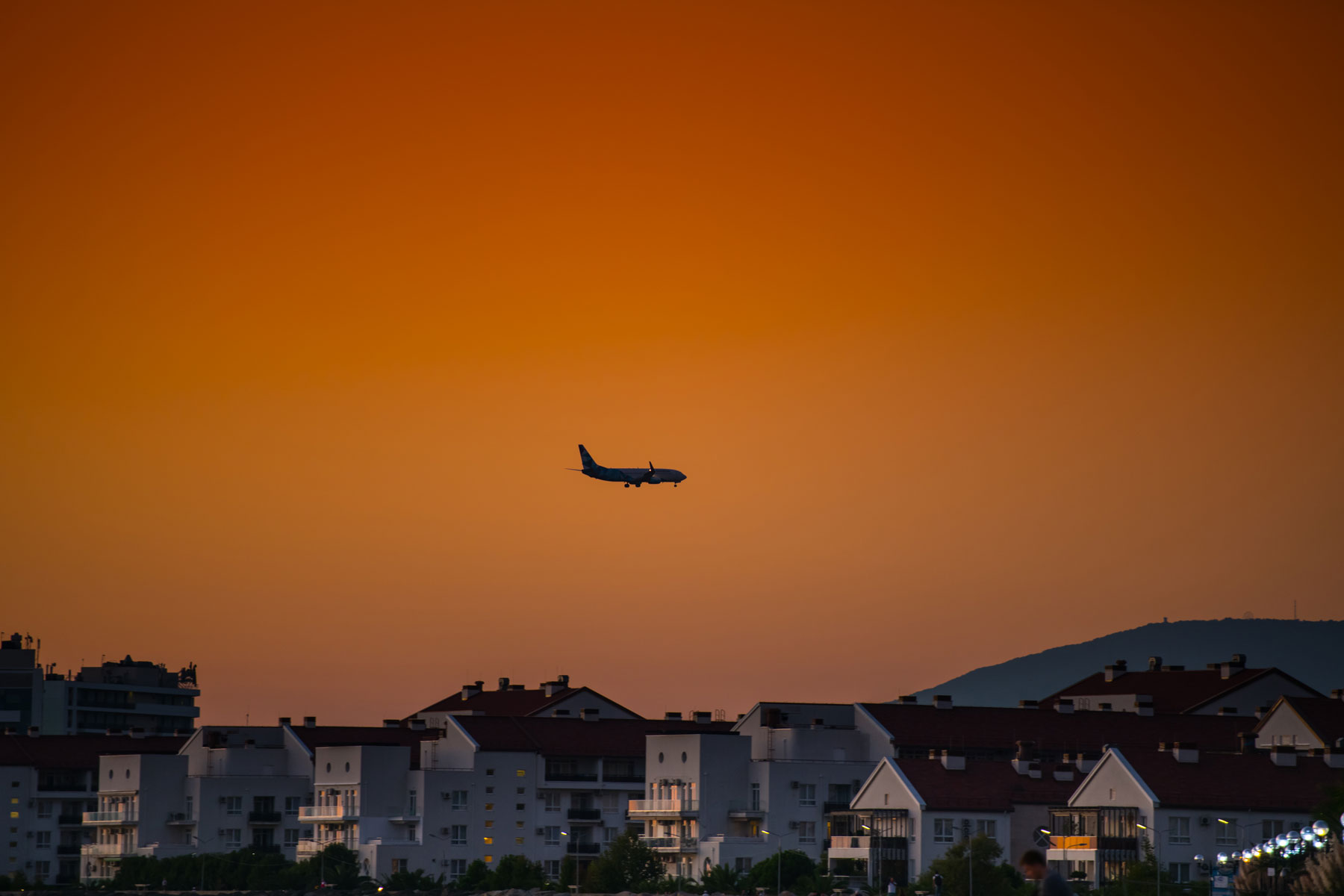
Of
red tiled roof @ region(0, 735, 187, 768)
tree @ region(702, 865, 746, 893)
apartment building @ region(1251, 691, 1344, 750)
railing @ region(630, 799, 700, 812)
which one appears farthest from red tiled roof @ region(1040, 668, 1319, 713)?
red tiled roof @ region(0, 735, 187, 768)

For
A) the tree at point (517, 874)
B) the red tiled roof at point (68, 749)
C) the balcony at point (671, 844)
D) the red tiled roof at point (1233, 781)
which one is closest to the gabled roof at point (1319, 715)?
the red tiled roof at point (1233, 781)

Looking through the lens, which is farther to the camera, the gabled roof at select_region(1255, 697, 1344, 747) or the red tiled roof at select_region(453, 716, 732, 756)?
the red tiled roof at select_region(453, 716, 732, 756)

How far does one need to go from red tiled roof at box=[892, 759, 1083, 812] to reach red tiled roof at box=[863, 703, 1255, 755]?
1301 centimetres

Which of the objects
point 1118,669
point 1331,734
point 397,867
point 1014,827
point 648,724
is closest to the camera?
point 1014,827

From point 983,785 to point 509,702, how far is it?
2759 inches

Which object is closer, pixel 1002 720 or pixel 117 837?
pixel 1002 720

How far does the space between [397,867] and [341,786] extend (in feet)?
30.0

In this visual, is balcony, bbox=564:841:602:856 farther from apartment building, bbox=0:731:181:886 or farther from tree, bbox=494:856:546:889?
apartment building, bbox=0:731:181:886

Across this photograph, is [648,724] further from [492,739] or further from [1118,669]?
[1118,669]

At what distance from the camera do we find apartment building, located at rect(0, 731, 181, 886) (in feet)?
557

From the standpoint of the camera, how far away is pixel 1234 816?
10731 cm

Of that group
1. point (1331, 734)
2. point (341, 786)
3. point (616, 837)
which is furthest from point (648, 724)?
point (1331, 734)

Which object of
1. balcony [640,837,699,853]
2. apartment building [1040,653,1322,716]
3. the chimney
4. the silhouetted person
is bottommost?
balcony [640,837,699,853]

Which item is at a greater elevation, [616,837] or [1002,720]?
[1002,720]
